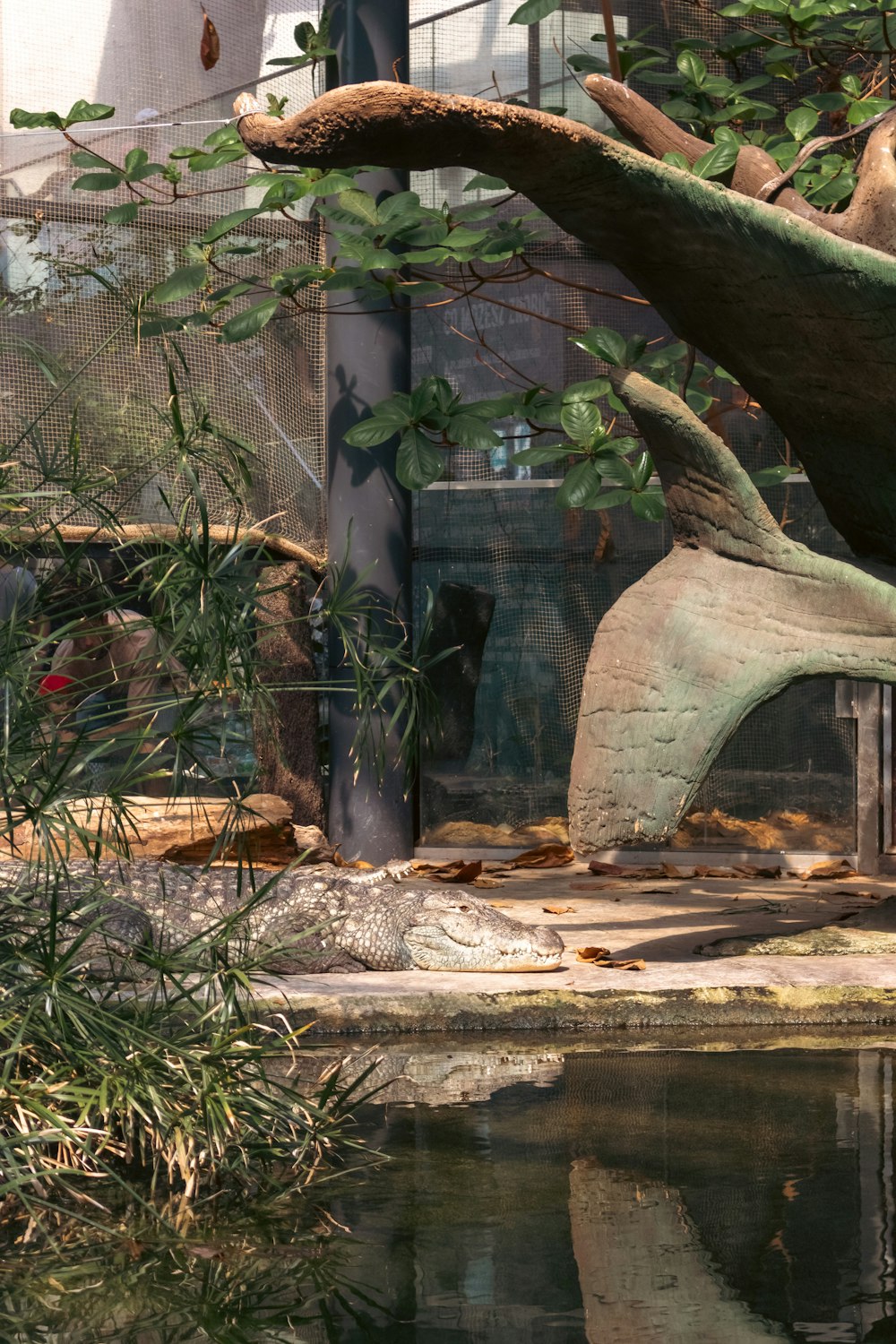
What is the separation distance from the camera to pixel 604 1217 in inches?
96.2

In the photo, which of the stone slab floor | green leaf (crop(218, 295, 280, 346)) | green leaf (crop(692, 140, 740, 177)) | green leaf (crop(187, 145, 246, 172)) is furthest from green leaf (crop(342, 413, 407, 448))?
the stone slab floor

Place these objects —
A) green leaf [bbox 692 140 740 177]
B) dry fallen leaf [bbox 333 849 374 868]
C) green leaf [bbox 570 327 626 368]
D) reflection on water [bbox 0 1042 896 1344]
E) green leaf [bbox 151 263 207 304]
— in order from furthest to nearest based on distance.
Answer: dry fallen leaf [bbox 333 849 374 868] → green leaf [bbox 151 263 207 304] → green leaf [bbox 570 327 626 368] → green leaf [bbox 692 140 740 177] → reflection on water [bbox 0 1042 896 1344]

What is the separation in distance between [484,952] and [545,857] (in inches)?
106

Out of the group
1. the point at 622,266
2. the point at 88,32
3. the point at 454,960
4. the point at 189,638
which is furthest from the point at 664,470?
the point at 88,32

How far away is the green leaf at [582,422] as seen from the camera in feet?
15.5

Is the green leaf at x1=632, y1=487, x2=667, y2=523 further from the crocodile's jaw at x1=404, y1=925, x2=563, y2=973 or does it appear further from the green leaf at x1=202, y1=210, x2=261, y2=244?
the green leaf at x1=202, y1=210, x2=261, y2=244

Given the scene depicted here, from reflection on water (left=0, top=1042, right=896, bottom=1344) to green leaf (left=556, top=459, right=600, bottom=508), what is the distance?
2.03m

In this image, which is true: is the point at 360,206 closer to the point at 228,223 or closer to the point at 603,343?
the point at 228,223

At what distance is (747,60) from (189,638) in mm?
4921

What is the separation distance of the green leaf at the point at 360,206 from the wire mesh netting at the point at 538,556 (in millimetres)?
2097

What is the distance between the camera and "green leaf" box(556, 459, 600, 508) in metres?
4.70

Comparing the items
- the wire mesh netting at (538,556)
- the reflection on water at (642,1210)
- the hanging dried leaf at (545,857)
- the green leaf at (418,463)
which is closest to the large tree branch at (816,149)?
the green leaf at (418,463)

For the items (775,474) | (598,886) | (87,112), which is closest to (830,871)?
(598,886)

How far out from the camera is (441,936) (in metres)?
4.74
